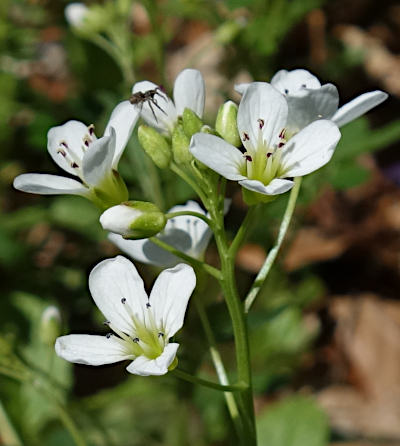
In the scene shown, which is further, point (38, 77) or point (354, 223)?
point (38, 77)

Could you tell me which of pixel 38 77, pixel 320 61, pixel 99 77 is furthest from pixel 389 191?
pixel 38 77

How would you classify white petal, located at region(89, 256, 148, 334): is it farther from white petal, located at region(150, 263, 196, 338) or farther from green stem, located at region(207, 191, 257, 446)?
green stem, located at region(207, 191, 257, 446)

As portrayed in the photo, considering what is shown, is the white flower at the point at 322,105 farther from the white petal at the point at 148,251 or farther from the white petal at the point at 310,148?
the white petal at the point at 148,251

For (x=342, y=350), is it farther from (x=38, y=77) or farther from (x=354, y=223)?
(x=38, y=77)

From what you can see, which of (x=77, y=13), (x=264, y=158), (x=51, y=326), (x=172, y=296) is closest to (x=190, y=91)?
(x=264, y=158)

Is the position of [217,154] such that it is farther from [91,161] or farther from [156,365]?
[156,365]

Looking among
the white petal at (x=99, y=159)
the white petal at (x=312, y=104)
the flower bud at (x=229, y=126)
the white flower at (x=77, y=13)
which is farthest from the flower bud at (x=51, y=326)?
the white flower at (x=77, y=13)

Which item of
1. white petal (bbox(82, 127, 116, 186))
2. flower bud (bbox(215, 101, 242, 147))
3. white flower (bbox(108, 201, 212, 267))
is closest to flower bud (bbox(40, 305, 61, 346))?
white flower (bbox(108, 201, 212, 267))
